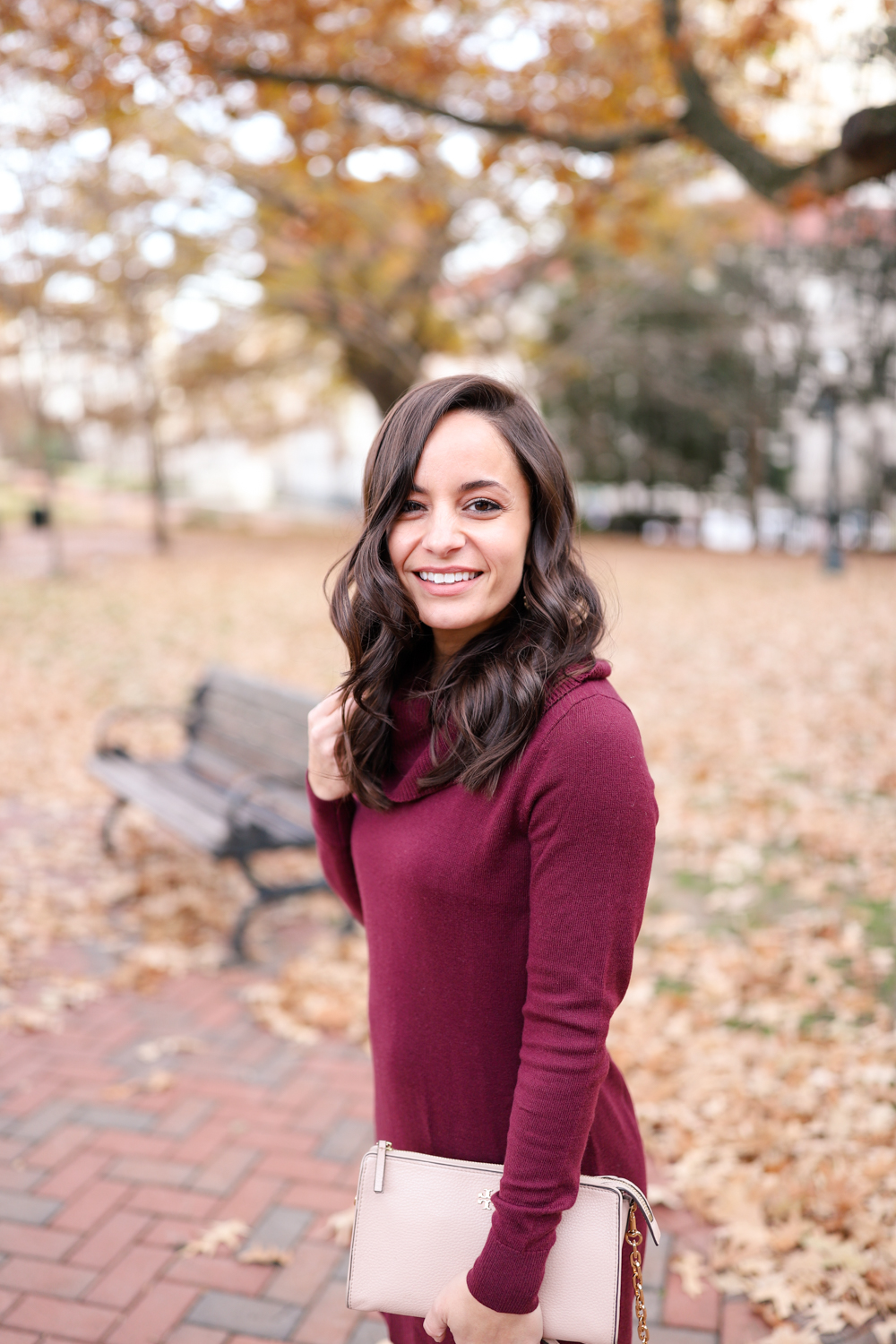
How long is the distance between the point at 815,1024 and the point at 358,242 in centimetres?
1498

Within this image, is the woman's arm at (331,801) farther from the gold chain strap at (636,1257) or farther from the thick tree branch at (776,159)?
the thick tree branch at (776,159)

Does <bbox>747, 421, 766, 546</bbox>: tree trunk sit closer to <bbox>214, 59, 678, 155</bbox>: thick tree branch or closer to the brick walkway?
<bbox>214, 59, 678, 155</bbox>: thick tree branch

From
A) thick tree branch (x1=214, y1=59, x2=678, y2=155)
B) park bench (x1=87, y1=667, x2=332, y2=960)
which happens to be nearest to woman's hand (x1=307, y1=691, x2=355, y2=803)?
park bench (x1=87, y1=667, x2=332, y2=960)

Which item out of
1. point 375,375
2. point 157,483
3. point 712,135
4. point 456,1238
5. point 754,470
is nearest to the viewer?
point 456,1238

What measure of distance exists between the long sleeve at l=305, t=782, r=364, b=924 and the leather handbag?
0.44 m

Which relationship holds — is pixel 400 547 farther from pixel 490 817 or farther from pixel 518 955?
pixel 518 955

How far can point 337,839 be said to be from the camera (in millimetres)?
1848

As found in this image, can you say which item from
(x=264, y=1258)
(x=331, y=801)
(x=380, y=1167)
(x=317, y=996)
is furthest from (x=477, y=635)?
(x=317, y=996)

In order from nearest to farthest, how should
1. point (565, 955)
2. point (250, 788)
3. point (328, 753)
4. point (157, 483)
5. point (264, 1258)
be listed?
point (565, 955)
point (328, 753)
point (264, 1258)
point (250, 788)
point (157, 483)

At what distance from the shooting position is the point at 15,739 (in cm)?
838

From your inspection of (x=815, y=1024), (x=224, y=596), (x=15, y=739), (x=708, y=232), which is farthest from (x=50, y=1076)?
(x=708, y=232)

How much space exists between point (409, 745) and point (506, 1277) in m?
0.72

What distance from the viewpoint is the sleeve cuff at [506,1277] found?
4.38 feet

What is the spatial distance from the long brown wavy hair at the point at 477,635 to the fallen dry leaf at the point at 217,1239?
6.25 feet
